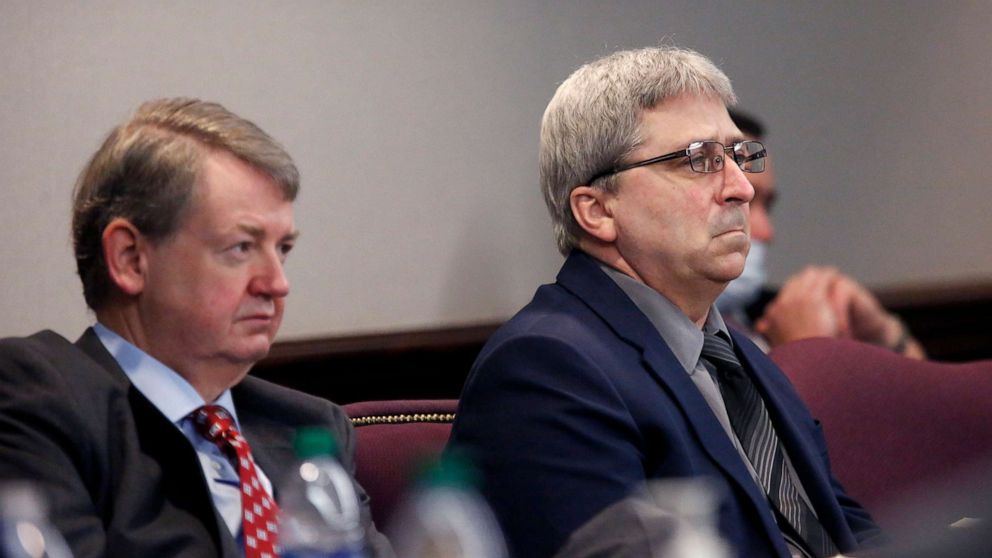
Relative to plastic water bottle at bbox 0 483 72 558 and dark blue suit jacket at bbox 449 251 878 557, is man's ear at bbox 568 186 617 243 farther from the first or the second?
plastic water bottle at bbox 0 483 72 558

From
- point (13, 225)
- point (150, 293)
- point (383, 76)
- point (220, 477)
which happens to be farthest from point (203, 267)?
point (383, 76)

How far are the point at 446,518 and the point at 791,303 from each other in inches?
105

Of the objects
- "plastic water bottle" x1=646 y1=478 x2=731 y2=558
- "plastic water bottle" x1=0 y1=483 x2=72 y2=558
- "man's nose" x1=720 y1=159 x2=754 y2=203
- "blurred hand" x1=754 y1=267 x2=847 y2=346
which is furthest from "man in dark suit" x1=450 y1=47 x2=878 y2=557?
"blurred hand" x1=754 y1=267 x2=847 y2=346

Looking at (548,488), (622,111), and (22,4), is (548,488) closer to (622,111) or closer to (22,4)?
(622,111)

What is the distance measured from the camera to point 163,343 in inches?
73.7

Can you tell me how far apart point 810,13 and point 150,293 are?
3046 mm

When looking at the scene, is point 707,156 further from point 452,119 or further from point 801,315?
point 801,315

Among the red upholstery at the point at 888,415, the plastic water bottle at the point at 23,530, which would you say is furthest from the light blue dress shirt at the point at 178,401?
the red upholstery at the point at 888,415

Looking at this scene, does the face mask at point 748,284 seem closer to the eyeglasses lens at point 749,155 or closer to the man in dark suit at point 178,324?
the eyeglasses lens at point 749,155

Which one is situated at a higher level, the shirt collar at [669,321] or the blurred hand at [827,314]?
the shirt collar at [669,321]

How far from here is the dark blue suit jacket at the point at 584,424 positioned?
1.92 meters

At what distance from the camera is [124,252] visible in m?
1.88

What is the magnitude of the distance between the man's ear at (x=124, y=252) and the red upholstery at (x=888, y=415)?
147cm

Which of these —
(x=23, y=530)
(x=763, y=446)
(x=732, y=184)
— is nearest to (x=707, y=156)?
(x=732, y=184)
